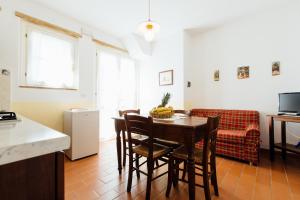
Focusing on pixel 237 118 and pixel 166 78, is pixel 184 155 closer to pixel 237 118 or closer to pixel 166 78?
pixel 237 118

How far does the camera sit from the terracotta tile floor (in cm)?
166

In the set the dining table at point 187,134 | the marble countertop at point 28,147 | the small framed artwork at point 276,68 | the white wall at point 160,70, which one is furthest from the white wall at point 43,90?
the small framed artwork at point 276,68

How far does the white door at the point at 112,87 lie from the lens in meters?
3.70

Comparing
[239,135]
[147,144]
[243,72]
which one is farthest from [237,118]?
[147,144]

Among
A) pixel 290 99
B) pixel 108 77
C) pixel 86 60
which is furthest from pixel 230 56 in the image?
pixel 86 60

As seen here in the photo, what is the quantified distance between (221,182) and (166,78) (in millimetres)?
2583

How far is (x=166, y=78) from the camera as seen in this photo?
12.8 feet

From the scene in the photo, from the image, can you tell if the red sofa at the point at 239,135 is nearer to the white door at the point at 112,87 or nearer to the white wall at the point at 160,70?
the white wall at the point at 160,70

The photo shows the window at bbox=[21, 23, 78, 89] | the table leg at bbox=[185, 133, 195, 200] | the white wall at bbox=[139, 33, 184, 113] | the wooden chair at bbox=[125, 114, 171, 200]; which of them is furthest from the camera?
the white wall at bbox=[139, 33, 184, 113]

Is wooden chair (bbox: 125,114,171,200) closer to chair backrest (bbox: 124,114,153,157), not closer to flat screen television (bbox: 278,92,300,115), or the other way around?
chair backrest (bbox: 124,114,153,157)

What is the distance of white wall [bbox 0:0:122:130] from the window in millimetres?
107

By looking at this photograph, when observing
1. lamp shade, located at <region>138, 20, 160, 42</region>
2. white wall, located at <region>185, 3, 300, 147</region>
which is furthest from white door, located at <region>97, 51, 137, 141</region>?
lamp shade, located at <region>138, 20, 160, 42</region>

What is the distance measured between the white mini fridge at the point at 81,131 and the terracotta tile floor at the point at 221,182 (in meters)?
0.19

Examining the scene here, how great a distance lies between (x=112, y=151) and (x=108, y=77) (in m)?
1.80
